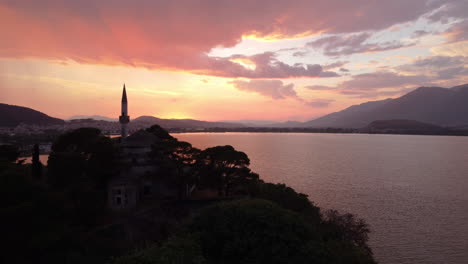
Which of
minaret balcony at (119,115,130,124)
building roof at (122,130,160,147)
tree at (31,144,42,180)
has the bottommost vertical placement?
tree at (31,144,42,180)

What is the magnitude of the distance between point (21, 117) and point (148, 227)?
566 ft

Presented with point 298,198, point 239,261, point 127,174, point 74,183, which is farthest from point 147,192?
point 239,261

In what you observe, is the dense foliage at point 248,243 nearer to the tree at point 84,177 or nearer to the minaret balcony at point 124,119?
the tree at point 84,177

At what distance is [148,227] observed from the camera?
23547 mm

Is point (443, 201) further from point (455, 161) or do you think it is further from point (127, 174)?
point (455, 161)

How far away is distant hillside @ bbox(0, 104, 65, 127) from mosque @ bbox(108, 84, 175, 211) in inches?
5673

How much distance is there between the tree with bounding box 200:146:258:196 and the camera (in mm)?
31750

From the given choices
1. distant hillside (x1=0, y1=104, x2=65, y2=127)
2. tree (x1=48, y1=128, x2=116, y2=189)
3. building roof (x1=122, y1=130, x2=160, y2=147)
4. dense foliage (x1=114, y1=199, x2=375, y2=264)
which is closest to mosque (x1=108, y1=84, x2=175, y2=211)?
building roof (x1=122, y1=130, x2=160, y2=147)

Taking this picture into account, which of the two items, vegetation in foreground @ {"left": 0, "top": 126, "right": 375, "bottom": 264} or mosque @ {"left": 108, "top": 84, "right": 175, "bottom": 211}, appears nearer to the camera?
vegetation in foreground @ {"left": 0, "top": 126, "right": 375, "bottom": 264}

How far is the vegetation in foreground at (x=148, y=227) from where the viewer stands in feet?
43.9

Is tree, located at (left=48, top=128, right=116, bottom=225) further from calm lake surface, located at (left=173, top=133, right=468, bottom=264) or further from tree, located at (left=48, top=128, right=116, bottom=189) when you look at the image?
calm lake surface, located at (left=173, top=133, right=468, bottom=264)

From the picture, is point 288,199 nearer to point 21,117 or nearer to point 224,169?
point 224,169

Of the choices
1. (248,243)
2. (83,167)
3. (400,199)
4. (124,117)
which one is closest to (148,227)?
(83,167)

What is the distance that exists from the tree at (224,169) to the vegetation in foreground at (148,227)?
2651 mm
